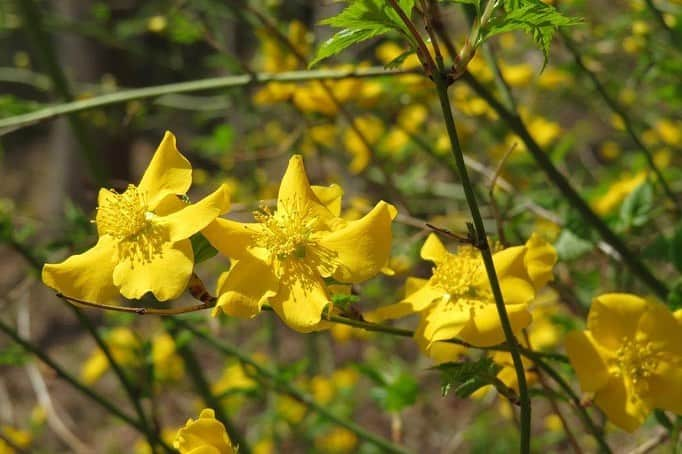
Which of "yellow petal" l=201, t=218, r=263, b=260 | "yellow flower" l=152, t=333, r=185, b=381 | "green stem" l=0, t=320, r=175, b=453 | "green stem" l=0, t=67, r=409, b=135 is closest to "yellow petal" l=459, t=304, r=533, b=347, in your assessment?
"yellow petal" l=201, t=218, r=263, b=260

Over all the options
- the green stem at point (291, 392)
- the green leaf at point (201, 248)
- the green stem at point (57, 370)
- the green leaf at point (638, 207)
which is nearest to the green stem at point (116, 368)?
the green stem at point (57, 370)

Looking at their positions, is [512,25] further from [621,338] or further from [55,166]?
[55,166]

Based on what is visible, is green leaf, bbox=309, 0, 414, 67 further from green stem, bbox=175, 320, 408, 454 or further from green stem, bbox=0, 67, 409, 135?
green stem, bbox=175, 320, 408, 454

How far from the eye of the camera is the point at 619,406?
974mm

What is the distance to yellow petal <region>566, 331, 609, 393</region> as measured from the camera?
0.95 metres

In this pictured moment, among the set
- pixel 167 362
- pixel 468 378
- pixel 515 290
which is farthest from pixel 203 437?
pixel 167 362

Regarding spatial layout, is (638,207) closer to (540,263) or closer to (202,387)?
(540,263)

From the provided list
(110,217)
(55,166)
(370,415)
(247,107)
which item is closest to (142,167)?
(55,166)

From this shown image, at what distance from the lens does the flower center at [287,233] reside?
0.90 meters

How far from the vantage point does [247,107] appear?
260 centimetres

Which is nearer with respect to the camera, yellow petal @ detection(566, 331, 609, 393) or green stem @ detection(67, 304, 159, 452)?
yellow petal @ detection(566, 331, 609, 393)

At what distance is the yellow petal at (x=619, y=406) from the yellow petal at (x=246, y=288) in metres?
0.42

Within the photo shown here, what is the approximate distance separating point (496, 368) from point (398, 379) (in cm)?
68

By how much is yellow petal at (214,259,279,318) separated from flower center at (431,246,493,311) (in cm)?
21
